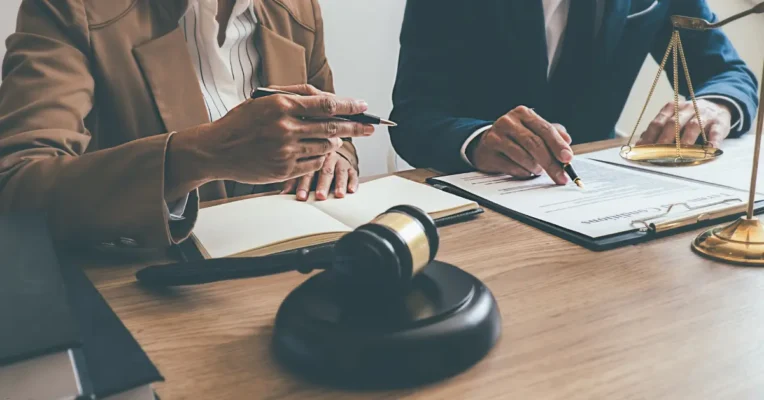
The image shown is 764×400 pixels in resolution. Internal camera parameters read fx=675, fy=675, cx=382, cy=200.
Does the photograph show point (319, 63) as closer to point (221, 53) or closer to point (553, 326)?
point (221, 53)

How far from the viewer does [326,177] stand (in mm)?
1087

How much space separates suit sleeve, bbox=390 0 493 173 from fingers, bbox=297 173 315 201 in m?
0.36

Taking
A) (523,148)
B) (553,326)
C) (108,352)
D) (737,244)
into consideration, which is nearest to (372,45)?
(523,148)

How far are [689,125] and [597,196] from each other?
449mm

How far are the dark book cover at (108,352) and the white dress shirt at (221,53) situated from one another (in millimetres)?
756

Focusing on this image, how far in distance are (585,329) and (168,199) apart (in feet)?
1.75

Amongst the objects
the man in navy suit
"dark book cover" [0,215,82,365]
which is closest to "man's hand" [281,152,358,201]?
the man in navy suit

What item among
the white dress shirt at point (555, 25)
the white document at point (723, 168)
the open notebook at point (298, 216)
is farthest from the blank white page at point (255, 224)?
the white dress shirt at point (555, 25)

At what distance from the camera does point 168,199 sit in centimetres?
85

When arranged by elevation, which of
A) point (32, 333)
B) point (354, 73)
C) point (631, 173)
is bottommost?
point (354, 73)

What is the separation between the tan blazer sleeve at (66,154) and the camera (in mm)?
810

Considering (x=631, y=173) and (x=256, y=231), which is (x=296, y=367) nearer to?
(x=256, y=231)

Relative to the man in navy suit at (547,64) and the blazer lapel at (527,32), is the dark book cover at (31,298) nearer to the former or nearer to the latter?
the man in navy suit at (547,64)

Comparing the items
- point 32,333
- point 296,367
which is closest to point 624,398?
point 296,367
